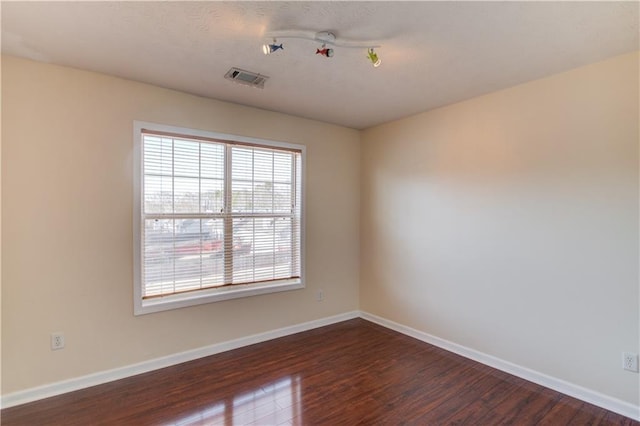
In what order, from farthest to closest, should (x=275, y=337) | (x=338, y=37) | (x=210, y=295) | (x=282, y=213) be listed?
1. (x=282, y=213)
2. (x=275, y=337)
3. (x=210, y=295)
4. (x=338, y=37)

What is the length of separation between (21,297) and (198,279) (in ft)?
4.12

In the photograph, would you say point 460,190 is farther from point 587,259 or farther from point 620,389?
Result: point 620,389

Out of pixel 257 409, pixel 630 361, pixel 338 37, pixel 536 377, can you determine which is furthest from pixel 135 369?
pixel 630 361

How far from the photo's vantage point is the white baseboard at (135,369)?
2.30m

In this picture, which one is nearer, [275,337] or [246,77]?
[246,77]

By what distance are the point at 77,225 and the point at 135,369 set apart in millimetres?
1298

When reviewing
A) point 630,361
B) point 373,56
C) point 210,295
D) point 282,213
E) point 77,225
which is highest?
point 373,56

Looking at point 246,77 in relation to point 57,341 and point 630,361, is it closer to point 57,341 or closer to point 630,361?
point 57,341

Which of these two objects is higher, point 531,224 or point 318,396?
point 531,224

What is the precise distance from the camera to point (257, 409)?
227 centimetres

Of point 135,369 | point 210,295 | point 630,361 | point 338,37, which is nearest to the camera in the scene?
point 338,37

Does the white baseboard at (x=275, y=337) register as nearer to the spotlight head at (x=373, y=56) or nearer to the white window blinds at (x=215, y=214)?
the white window blinds at (x=215, y=214)

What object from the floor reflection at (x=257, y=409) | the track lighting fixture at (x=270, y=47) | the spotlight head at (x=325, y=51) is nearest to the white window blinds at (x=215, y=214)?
the floor reflection at (x=257, y=409)

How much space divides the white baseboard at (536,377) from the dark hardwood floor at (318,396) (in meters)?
0.06
